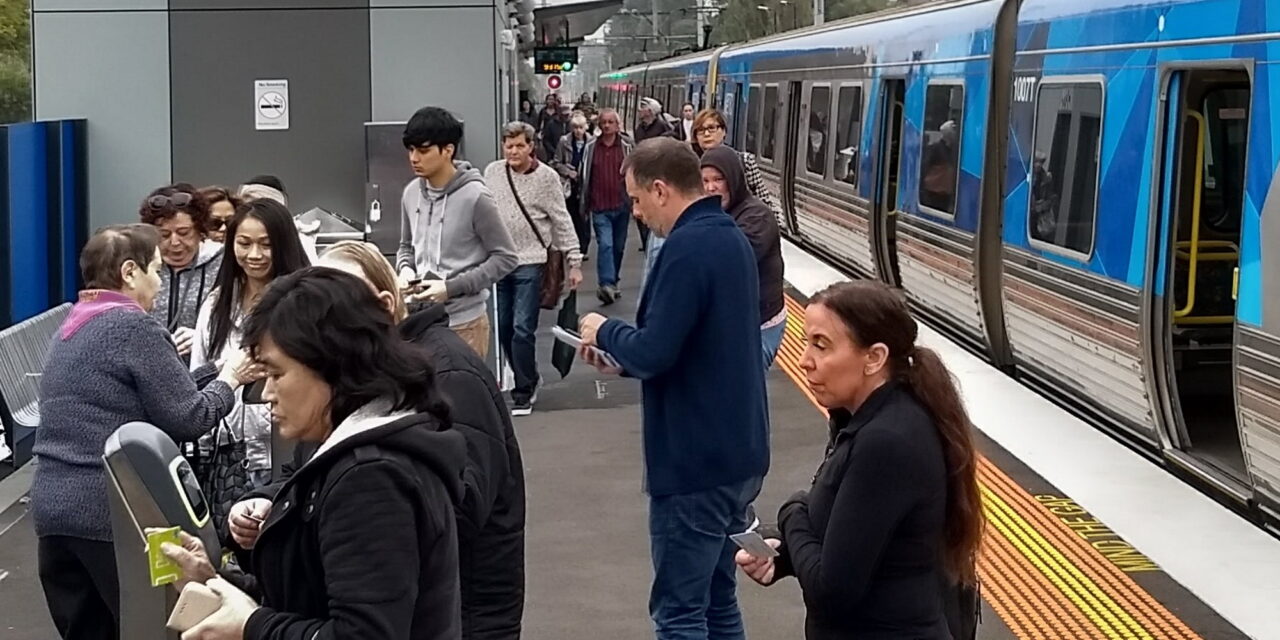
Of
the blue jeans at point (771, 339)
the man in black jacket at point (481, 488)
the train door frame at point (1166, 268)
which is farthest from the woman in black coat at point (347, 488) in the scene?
the train door frame at point (1166, 268)

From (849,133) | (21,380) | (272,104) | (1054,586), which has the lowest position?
(1054,586)

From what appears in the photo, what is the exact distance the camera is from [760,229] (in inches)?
289

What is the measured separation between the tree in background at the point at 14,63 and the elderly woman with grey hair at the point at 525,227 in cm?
834

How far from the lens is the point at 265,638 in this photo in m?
2.92

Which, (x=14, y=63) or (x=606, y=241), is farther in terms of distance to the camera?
(x=14, y=63)

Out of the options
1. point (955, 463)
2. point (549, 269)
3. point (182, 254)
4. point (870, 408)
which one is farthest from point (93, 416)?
point (549, 269)

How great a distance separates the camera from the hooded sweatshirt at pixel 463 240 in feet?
25.3

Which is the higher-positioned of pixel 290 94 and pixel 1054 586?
pixel 290 94

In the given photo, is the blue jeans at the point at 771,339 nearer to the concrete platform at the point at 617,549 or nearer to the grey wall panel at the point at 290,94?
the concrete platform at the point at 617,549

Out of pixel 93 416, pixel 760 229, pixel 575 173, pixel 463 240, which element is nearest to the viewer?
pixel 93 416

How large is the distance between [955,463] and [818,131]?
1471cm

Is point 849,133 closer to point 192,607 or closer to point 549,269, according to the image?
point 549,269

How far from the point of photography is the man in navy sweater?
15.9ft

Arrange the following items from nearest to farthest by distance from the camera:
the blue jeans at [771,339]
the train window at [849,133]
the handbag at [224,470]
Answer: the handbag at [224,470], the blue jeans at [771,339], the train window at [849,133]
